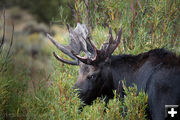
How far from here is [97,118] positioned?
4090 mm

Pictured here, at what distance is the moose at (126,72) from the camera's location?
3971 millimetres

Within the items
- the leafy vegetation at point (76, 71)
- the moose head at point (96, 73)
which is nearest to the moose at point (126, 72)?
the moose head at point (96, 73)

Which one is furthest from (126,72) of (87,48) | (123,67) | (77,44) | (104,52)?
(77,44)

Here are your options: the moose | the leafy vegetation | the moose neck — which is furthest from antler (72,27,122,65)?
the leafy vegetation

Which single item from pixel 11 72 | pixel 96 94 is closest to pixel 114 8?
pixel 96 94

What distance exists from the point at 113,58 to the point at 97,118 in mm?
1193

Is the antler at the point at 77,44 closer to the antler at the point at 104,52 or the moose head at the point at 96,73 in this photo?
the moose head at the point at 96,73

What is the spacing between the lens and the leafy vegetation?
166 inches

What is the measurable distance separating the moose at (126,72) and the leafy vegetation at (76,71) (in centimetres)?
17

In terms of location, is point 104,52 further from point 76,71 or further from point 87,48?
point 76,71

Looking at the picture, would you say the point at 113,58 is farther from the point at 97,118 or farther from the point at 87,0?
the point at 87,0

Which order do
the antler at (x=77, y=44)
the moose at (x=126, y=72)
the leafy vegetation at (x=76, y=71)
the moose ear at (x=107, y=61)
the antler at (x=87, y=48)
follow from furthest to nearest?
the antler at (x=77, y=44) < the moose ear at (x=107, y=61) < the antler at (x=87, y=48) < the leafy vegetation at (x=76, y=71) < the moose at (x=126, y=72)

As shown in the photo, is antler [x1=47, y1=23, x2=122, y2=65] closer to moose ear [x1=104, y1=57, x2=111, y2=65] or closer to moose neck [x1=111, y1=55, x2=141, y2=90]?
moose ear [x1=104, y1=57, x2=111, y2=65]

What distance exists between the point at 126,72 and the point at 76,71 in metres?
1.24
